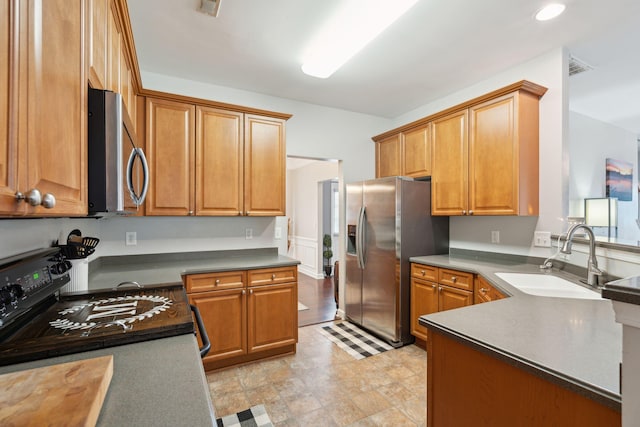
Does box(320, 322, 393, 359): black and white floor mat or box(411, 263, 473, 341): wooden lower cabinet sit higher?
box(411, 263, 473, 341): wooden lower cabinet

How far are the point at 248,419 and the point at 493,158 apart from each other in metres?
2.72

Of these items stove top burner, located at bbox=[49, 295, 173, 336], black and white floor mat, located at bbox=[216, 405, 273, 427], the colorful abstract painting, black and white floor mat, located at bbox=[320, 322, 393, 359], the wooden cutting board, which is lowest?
black and white floor mat, located at bbox=[216, 405, 273, 427]

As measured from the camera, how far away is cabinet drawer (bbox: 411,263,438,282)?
9.12 feet

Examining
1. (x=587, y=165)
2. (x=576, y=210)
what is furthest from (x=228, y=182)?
(x=587, y=165)

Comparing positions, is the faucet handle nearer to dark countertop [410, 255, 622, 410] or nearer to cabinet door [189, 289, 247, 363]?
dark countertop [410, 255, 622, 410]

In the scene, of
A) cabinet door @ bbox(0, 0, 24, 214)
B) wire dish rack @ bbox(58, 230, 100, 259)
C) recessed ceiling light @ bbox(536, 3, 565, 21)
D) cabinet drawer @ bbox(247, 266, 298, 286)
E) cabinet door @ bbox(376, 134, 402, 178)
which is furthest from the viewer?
cabinet door @ bbox(376, 134, 402, 178)

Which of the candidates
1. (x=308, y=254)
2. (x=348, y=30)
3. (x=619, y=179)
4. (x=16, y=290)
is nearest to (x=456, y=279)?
(x=348, y=30)

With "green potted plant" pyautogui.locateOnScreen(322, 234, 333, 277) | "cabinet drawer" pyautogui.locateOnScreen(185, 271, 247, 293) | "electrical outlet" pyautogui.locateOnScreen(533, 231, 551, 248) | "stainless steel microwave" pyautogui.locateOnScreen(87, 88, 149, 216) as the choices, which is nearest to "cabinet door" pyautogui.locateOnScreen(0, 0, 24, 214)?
"stainless steel microwave" pyautogui.locateOnScreen(87, 88, 149, 216)

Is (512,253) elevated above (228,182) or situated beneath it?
situated beneath

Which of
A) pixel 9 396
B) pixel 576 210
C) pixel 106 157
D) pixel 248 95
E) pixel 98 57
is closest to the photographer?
pixel 9 396

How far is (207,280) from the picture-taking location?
8.00 feet

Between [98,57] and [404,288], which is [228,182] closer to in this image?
[98,57]

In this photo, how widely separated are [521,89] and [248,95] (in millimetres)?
2554

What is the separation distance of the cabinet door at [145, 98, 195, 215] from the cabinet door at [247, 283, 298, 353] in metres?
0.96
